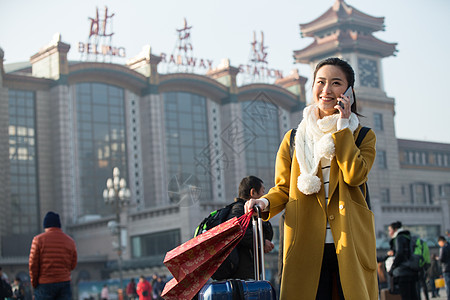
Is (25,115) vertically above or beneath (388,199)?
above

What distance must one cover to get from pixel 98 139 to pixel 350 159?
49.8m

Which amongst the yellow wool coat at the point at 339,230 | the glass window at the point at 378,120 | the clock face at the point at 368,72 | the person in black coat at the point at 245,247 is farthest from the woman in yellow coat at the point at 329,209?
the clock face at the point at 368,72

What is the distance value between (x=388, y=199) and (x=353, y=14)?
17.6 m

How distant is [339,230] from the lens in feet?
12.5

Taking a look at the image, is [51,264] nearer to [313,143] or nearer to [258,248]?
[258,248]

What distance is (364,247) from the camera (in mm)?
3842

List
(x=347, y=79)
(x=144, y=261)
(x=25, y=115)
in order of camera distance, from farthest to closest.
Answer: (x=25, y=115) < (x=144, y=261) < (x=347, y=79)

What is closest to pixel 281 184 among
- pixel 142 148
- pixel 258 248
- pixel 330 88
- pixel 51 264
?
pixel 258 248

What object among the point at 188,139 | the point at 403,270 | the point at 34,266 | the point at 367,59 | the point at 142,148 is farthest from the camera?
the point at 367,59

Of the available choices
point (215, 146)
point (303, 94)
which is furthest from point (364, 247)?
point (303, 94)

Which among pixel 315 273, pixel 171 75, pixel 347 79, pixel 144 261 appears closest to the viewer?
pixel 315 273

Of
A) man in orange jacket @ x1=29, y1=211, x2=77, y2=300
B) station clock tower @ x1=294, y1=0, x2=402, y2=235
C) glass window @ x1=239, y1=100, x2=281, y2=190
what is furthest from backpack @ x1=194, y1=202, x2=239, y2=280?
station clock tower @ x1=294, y1=0, x2=402, y2=235

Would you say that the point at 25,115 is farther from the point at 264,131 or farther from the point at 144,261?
the point at 264,131

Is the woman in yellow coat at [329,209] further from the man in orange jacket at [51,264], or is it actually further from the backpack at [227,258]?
the man in orange jacket at [51,264]
